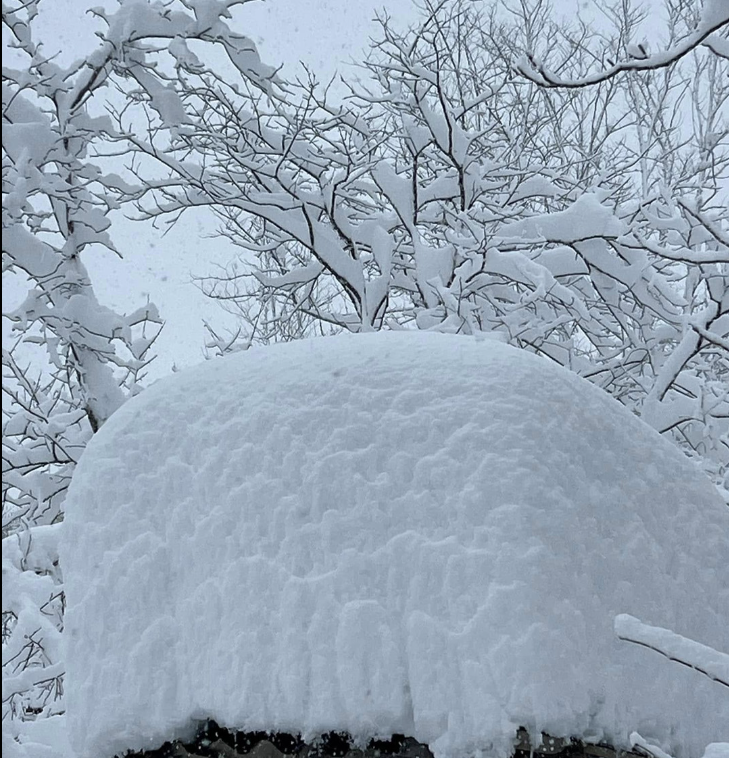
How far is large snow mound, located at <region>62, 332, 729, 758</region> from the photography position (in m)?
1.88

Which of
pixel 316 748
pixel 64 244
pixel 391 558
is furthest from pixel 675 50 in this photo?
pixel 64 244

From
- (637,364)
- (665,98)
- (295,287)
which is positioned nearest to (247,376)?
(637,364)

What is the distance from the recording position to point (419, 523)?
6.49ft

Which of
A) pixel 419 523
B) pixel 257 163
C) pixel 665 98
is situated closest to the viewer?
pixel 419 523

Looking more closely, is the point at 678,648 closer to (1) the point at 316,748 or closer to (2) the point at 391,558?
(2) the point at 391,558

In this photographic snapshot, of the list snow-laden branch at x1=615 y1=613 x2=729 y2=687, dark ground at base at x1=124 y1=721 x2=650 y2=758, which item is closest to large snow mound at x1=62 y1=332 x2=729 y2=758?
dark ground at base at x1=124 y1=721 x2=650 y2=758

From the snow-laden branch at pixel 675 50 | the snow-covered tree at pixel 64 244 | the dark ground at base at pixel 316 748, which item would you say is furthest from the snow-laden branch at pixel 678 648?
the snow-covered tree at pixel 64 244

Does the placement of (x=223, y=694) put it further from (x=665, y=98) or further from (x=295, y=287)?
(x=665, y=98)

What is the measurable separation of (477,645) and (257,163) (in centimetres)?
579

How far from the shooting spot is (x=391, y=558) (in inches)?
77.4

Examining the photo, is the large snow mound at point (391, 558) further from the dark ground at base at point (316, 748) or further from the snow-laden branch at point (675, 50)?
the snow-laden branch at point (675, 50)

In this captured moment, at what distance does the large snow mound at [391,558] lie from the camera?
188 cm

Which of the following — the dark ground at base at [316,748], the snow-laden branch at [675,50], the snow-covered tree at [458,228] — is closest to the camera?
the dark ground at base at [316,748]

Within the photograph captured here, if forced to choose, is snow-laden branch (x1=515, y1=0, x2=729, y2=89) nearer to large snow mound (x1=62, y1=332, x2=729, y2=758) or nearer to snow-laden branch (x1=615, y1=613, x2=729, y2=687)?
large snow mound (x1=62, y1=332, x2=729, y2=758)
